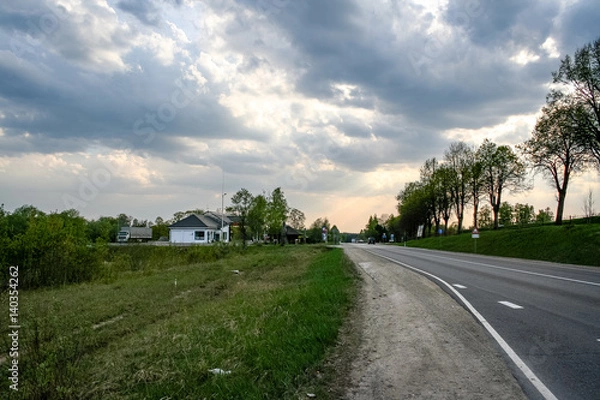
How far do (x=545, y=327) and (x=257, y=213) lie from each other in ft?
199

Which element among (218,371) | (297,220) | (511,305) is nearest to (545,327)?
(511,305)

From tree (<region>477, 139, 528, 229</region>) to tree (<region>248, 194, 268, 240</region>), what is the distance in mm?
33327

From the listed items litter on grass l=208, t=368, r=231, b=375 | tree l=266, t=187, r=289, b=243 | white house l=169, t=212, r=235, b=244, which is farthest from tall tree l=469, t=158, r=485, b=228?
litter on grass l=208, t=368, r=231, b=375

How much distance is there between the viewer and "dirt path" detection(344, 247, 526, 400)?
195 inches

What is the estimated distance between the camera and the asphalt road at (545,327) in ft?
16.7

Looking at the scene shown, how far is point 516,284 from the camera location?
1393 centimetres

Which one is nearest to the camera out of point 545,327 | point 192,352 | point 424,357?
point 424,357

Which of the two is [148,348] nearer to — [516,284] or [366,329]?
[366,329]

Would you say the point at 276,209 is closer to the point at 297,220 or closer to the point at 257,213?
the point at 257,213

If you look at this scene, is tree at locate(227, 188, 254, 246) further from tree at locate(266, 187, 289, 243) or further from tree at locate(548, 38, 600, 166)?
tree at locate(548, 38, 600, 166)

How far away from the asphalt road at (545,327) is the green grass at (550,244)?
15.3 m

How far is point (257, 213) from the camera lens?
67.3m

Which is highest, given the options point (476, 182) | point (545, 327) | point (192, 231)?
point (476, 182)

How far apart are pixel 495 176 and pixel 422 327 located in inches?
2316
